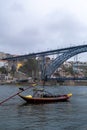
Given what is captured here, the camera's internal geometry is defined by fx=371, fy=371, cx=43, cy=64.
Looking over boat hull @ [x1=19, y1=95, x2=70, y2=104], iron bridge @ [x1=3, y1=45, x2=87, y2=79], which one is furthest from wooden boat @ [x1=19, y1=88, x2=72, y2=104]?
iron bridge @ [x1=3, y1=45, x2=87, y2=79]

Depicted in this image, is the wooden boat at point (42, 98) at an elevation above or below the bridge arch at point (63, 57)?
below

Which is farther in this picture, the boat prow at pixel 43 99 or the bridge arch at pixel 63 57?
the bridge arch at pixel 63 57

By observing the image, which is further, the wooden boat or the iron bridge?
the iron bridge

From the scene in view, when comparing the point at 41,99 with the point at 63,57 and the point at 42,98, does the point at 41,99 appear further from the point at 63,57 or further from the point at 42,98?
the point at 63,57

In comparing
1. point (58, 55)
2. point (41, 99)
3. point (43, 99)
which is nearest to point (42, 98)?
point (43, 99)

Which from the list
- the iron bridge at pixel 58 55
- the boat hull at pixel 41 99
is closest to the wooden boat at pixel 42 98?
the boat hull at pixel 41 99

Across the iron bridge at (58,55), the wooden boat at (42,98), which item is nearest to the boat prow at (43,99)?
the wooden boat at (42,98)

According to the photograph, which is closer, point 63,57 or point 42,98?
point 42,98

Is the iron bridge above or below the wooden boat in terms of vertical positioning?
above

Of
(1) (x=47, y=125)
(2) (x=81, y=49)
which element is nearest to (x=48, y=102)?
(1) (x=47, y=125)

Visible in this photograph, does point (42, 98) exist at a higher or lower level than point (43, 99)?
higher

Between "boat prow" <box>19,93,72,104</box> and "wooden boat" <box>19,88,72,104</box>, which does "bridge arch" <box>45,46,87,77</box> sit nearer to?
"boat prow" <box>19,93,72,104</box>

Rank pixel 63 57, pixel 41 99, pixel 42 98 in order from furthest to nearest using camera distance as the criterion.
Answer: pixel 63 57, pixel 42 98, pixel 41 99

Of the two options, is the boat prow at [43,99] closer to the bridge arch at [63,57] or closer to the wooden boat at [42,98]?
the wooden boat at [42,98]
